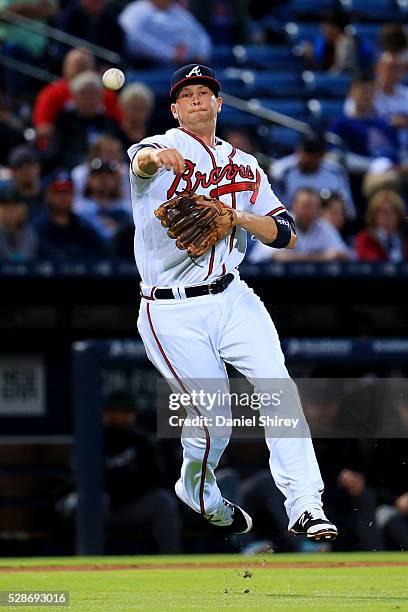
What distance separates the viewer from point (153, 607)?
507cm

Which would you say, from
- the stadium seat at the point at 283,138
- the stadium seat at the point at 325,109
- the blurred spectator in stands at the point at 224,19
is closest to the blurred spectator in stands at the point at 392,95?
the stadium seat at the point at 325,109

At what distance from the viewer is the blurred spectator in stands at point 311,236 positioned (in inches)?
378

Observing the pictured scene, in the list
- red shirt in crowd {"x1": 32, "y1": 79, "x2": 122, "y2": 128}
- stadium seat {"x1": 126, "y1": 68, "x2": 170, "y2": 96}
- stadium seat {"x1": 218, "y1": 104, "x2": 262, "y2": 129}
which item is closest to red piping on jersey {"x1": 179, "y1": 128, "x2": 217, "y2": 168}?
red shirt in crowd {"x1": 32, "y1": 79, "x2": 122, "y2": 128}

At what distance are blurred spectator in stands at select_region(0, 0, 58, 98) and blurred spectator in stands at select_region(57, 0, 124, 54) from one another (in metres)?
0.33

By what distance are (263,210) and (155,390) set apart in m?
3.33

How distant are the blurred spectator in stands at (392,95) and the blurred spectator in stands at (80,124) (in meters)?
2.48

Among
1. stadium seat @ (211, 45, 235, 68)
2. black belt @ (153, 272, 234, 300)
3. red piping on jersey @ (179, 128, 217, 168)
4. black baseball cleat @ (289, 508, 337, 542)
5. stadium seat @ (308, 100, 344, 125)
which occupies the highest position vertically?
stadium seat @ (211, 45, 235, 68)

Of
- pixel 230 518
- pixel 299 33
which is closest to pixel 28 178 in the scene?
pixel 230 518

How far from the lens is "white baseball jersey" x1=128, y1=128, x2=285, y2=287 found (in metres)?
5.86

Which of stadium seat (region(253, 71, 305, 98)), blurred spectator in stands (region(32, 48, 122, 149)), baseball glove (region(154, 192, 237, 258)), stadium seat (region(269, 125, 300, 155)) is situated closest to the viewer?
baseball glove (region(154, 192, 237, 258))

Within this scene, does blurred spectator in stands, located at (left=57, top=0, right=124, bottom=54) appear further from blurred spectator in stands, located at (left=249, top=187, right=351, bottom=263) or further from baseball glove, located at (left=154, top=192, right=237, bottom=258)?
baseball glove, located at (left=154, top=192, right=237, bottom=258)

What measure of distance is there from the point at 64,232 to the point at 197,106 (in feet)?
12.1

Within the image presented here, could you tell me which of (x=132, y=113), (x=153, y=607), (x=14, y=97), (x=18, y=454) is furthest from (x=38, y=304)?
(x=153, y=607)

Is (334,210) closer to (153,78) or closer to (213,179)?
(153,78)
